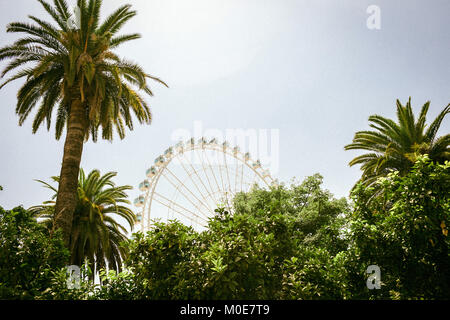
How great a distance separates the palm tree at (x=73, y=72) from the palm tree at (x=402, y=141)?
35.1ft

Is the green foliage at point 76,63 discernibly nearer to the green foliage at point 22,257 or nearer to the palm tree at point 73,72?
the palm tree at point 73,72

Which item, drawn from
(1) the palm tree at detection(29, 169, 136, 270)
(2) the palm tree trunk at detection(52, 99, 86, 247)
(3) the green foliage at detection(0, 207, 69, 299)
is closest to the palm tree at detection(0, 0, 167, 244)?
(2) the palm tree trunk at detection(52, 99, 86, 247)

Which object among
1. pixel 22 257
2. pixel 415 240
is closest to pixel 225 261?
pixel 415 240

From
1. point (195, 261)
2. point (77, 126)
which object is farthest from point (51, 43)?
point (195, 261)

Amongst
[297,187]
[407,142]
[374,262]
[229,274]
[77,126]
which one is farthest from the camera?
[297,187]

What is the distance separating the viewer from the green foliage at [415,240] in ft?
19.8

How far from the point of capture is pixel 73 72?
37.0 ft

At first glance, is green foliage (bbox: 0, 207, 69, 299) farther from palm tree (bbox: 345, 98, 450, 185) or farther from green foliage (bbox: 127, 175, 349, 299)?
palm tree (bbox: 345, 98, 450, 185)

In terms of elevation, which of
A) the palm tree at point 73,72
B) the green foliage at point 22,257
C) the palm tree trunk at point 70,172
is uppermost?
the palm tree at point 73,72

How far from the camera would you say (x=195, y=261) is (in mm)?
5980

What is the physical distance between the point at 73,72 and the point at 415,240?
433 inches

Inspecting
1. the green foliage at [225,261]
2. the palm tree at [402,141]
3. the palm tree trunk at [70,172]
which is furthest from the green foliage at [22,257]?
the palm tree at [402,141]

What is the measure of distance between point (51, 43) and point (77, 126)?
11.6 ft

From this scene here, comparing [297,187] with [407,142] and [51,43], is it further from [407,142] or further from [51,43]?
[51,43]
